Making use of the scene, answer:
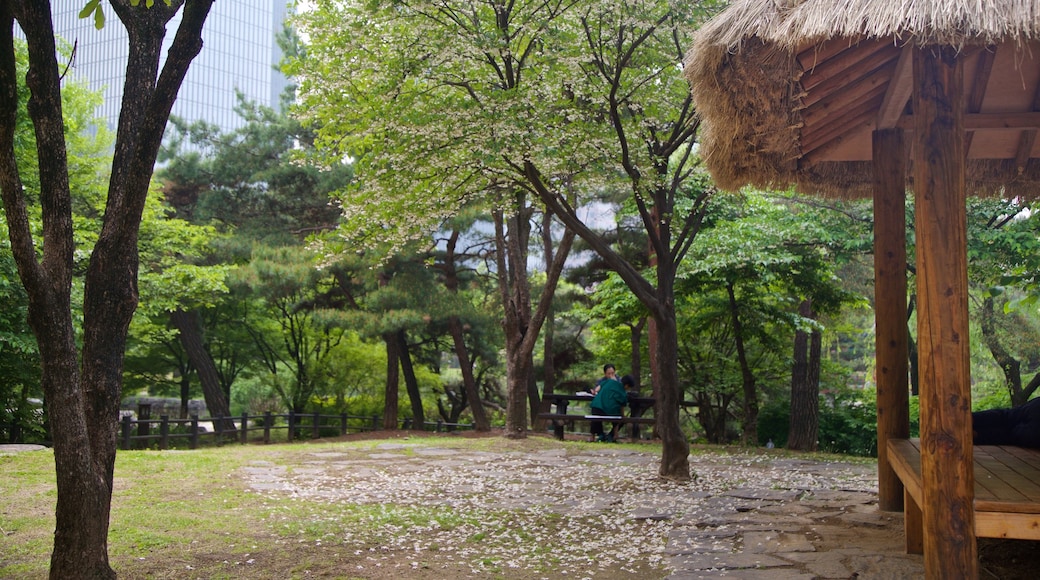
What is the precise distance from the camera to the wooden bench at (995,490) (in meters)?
3.36

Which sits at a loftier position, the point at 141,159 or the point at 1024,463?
the point at 141,159

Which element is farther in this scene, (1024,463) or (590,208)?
(590,208)

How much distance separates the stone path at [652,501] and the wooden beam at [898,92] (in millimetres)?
2554

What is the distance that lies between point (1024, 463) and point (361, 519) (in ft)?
14.6

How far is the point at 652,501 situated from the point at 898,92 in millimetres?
3852

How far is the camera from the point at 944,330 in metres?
3.30

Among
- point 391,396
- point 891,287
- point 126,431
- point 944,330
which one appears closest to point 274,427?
point 391,396

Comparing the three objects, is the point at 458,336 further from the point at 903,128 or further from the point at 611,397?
the point at 903,128

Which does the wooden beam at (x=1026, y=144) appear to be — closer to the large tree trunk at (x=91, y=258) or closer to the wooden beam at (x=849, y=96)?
the wooden beam at (x=849, y=96)

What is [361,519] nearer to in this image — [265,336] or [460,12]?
[460,12]

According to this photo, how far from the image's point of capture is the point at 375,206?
8039mm

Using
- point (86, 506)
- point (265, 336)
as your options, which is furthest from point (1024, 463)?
point (265, 336)

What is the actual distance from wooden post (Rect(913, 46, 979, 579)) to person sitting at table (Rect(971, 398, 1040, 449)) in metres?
2.22

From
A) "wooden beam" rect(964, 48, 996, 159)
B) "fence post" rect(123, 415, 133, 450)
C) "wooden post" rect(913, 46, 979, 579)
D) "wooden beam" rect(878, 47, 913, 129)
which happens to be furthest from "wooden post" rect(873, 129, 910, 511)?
"fence post" rect(123, 415, 133, 450)
